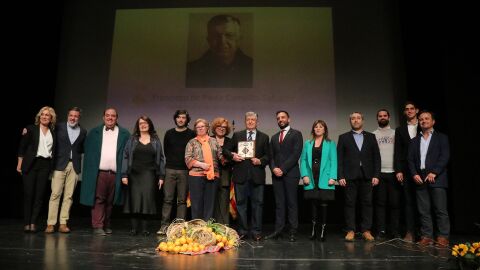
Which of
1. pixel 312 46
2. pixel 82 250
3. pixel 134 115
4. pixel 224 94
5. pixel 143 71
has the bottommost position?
pixel 82 250

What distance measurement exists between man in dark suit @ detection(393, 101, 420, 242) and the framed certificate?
5.16 feet

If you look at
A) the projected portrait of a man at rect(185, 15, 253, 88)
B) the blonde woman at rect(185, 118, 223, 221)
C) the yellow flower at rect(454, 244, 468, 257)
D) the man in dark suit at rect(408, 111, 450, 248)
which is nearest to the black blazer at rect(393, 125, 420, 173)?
the man in dark suit at rect(408, 111, 450, 248)

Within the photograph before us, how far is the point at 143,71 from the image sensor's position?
5.58 metres

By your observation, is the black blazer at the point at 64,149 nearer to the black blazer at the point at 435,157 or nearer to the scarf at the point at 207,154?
the scarf at the point at 207,154

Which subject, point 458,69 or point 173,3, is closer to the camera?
point 458,69

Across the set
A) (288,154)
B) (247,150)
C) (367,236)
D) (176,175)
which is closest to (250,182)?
(247,150)

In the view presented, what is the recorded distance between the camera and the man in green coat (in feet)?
14.1

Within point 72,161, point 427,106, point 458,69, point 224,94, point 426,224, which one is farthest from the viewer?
point 224,94

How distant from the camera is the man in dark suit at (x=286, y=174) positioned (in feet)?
13.2

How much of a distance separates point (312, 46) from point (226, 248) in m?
3.44

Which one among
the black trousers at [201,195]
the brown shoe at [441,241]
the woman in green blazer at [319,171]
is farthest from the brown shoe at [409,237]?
the black trousers at [201,195]

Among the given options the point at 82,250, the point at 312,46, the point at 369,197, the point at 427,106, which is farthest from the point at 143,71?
the point at 427,106

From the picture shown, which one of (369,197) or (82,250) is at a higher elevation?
(369,197)

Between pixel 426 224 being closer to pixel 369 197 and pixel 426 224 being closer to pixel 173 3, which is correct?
pixel 369 197
